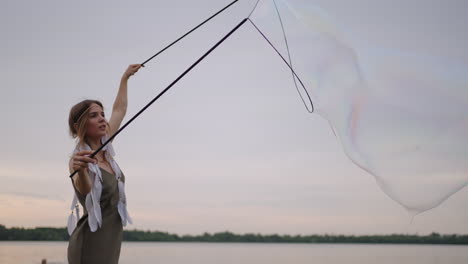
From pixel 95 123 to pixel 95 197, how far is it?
0.75 m

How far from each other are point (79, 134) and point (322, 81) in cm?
316

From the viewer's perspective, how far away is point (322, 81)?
7.22 meters

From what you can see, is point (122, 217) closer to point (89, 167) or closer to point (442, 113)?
point (89, 167)

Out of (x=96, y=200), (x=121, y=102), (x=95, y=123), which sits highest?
(x=121, y=102)

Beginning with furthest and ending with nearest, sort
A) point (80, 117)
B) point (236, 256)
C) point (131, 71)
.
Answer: point (236, 256)
point (131, 71)
point (80, 117)

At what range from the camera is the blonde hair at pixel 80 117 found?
5516 millimetres

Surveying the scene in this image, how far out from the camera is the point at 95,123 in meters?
5.55

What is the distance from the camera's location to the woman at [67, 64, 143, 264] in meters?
5.22

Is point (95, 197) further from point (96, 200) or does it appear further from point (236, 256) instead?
point (236, 256)

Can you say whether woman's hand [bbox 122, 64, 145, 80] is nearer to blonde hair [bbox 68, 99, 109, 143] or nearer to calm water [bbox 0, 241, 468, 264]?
blonde hair [bbox 68, 99, 109, 143]

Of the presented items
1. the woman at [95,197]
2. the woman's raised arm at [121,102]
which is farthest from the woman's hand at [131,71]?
the woman at [95,197]

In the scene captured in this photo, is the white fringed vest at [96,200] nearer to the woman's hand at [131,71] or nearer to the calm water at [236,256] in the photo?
the woman's hand at [131,71]

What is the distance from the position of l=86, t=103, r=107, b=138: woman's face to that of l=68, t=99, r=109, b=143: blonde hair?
0.04m

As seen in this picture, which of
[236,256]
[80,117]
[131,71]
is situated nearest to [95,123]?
[80,117]
